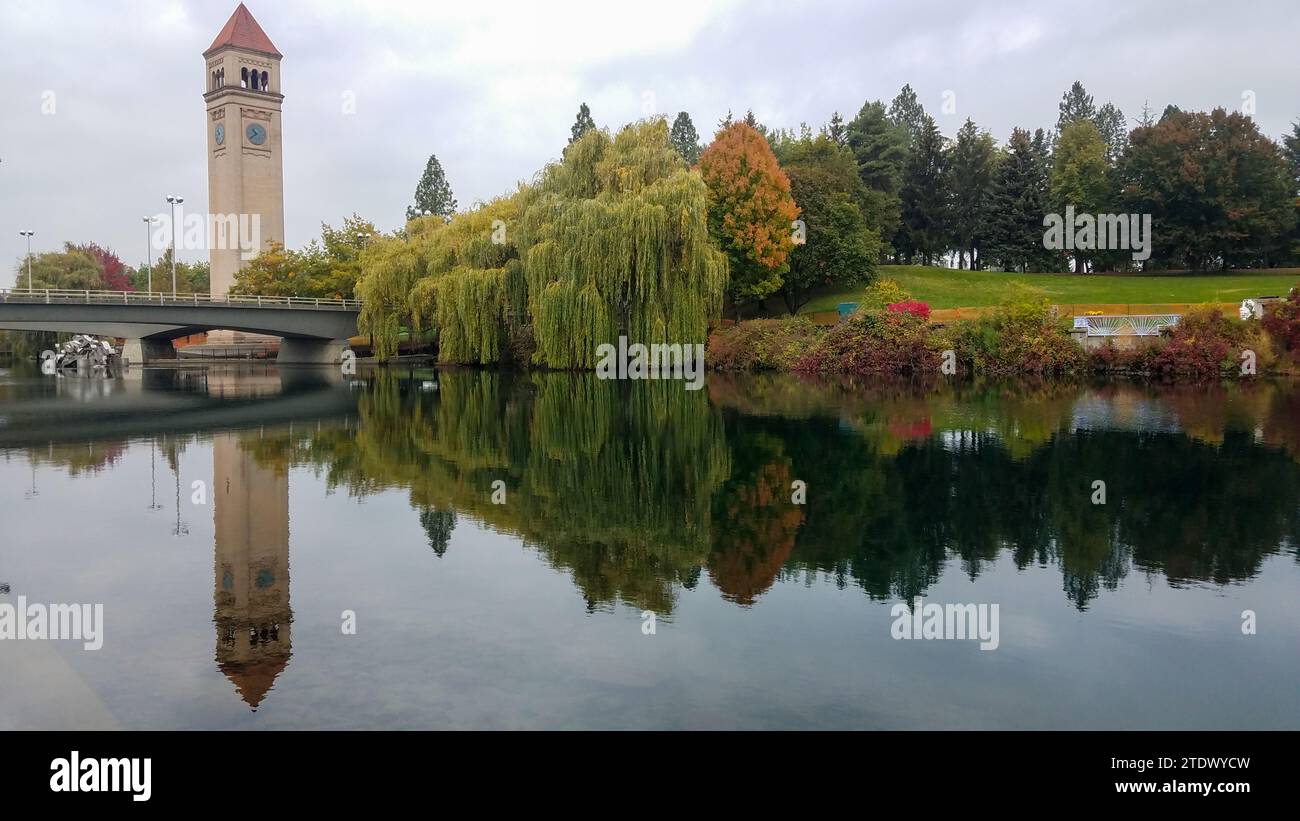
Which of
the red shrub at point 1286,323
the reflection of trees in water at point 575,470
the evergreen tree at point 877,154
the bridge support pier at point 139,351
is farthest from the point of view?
the evergreen tree at point 877,154

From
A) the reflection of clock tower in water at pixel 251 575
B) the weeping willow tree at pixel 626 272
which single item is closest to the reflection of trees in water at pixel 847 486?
the reflection of clock tower in water at pixel 251 575

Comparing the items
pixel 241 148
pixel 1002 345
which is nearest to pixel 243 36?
pixel 241 148

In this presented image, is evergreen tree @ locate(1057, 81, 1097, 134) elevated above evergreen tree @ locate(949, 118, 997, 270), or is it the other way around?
evergreen tree @ locate(1057, 81, 1097, 134)

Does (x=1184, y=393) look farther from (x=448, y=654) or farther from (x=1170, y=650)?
(x=448, y=654)

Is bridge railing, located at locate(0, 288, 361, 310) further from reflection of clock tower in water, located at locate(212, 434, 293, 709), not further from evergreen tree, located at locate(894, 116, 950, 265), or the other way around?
reflection of clock tower in water, located at locate(212, 434, 293, 709)

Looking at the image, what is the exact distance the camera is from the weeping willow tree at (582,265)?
40.6 m

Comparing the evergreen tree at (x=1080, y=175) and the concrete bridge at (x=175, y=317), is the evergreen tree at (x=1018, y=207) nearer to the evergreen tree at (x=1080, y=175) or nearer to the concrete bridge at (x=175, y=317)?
the evergreen tree at (x=1080, y=175)

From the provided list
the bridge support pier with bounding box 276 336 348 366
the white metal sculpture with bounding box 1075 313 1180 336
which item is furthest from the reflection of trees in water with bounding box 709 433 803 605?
the bridge support pier with bounding box 276 336 348 366

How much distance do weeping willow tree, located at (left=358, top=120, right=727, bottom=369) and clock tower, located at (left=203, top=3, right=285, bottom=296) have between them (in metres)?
45.1

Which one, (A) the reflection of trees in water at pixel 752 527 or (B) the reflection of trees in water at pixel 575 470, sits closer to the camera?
(A) the reflection of trees in water at pixel 752 527

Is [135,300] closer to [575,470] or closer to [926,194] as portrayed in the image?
[575,470]

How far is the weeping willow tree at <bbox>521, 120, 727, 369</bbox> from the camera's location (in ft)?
132

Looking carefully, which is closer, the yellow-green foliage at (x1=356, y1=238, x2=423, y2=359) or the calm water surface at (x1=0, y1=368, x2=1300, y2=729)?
the calm water surface at (x1=0, y1=368, x2=1300, y2=729)

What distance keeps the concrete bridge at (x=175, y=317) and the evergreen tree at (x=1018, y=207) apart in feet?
144
